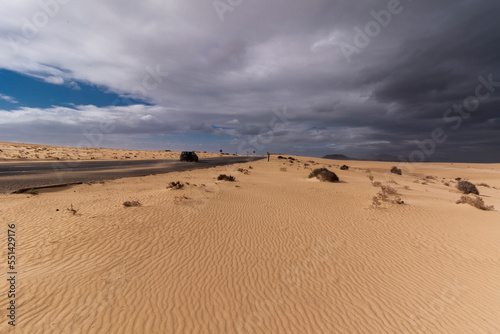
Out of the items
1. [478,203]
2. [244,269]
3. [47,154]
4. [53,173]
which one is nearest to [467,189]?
[478,203]

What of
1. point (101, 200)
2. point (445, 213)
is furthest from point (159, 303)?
point (445, 213)

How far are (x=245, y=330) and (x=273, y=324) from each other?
50cm

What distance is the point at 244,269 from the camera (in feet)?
18.1

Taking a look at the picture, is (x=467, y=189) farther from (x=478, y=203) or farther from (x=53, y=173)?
(x=53, y=173)

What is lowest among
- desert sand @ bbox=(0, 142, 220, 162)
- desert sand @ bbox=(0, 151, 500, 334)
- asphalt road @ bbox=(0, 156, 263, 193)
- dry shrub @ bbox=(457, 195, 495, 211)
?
desert sand @ bbox=(0, 151, 500, 334)

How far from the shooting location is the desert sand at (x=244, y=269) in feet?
12.7

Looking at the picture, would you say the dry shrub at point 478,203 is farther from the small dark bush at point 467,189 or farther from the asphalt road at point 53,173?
the asphalt road at point 53,173

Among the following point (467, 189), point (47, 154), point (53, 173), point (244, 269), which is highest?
point (47, 154)

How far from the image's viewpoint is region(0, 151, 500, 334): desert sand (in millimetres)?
3857

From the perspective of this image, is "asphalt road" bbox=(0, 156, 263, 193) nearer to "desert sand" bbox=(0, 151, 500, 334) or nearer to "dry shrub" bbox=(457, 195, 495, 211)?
"desert sand" bbox=(0, 151, 500, 334)

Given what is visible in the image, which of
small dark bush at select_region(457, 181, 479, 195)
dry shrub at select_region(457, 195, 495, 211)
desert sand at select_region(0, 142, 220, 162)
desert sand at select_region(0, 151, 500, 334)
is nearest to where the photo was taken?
desert sand at select_region(0, 151, 500, 334)

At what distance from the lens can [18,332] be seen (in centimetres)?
329

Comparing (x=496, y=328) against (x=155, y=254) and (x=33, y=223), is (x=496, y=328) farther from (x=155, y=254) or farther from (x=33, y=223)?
(x=33, y=223)

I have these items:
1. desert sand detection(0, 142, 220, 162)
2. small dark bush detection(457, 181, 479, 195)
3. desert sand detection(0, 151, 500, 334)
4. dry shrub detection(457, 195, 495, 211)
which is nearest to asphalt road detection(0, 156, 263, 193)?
desert sand detection(0, 151, 500, 334)
